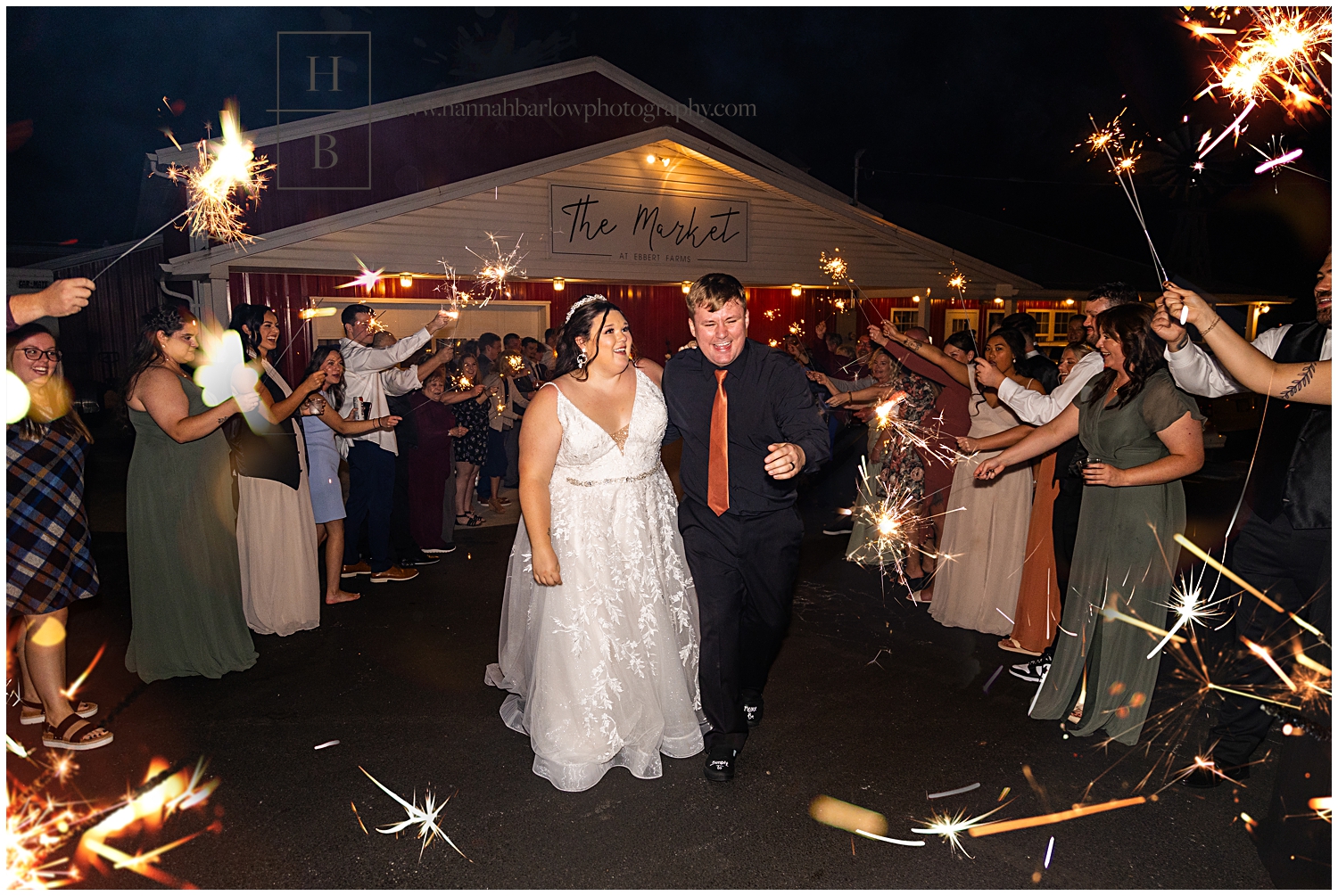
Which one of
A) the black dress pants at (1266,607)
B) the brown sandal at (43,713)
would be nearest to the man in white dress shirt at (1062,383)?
the black dress pants at (1266,607)

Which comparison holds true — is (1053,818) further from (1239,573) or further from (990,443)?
(990,443)

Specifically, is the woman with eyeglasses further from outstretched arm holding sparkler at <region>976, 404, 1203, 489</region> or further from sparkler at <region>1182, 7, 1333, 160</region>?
sparkler at <region>1182, 7, 1333, 160</region>

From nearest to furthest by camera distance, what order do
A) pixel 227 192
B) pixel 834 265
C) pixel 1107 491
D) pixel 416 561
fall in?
pixel 1107 491 < pixel 416 561 < pixel 227 192 < pixel 834 265

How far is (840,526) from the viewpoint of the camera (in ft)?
27.0

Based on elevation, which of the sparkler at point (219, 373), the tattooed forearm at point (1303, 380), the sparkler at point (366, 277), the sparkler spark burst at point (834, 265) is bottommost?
the sparkler at point (219, 373)

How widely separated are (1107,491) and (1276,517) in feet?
2.47

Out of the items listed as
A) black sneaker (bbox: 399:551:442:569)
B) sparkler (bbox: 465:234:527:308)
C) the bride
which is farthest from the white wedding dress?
sparkler (bbox: 465:234:527:308)

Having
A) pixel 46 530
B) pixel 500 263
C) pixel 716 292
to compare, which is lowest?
pixel 46 530

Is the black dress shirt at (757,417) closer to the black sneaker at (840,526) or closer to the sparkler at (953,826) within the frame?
the sparkler at (953,826)

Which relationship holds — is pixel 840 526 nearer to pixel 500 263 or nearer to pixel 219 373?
pixel 219 373

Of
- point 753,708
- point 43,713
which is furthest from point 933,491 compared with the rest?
point 43,713

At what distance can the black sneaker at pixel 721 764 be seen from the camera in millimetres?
3477

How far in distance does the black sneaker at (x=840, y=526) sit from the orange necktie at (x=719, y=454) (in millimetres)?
4594

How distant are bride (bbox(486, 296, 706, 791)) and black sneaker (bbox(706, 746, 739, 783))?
24 cm
